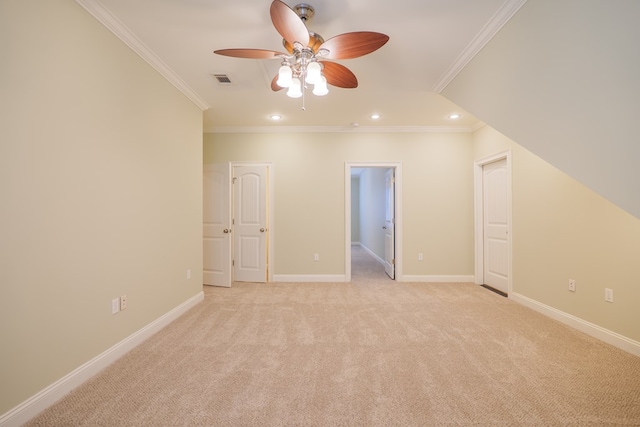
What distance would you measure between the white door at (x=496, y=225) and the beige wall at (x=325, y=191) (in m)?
0.46

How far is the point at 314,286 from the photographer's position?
14.4ft

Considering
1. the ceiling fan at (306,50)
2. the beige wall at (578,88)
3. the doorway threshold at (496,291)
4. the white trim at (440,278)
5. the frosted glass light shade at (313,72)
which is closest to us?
the beige wall at (578,88)

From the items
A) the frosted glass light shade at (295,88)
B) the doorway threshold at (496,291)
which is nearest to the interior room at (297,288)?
the doorway threshold at (496,291)

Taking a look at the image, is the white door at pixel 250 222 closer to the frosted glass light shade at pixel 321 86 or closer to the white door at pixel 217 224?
the white door at pixel 217 224

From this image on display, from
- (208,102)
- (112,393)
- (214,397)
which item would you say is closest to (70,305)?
(112,393)

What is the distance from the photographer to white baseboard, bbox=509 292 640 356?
2297 mm

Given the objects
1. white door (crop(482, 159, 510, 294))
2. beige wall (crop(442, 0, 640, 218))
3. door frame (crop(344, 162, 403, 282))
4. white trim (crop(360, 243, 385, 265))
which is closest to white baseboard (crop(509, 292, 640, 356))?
white door (crop(482, 159, 510, 294))

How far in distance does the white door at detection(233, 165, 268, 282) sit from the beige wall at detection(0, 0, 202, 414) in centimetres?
184

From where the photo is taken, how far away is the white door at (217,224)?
431cm

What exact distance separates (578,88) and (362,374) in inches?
87.3

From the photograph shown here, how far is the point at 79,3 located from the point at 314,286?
12.9 feet

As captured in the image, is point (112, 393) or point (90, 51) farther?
point (90, 51)

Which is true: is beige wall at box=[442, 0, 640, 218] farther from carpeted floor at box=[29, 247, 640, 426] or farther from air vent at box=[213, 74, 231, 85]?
air vent at box=[213, 74, 231, 85]

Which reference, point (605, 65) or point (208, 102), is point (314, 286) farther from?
point (605, 65)
